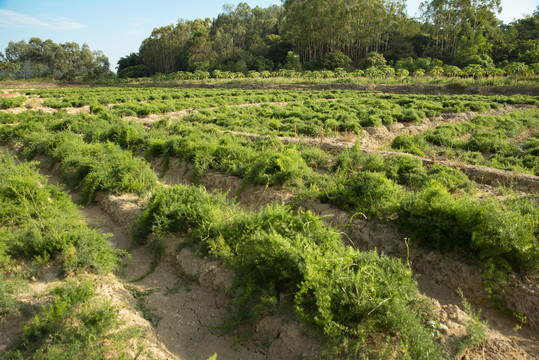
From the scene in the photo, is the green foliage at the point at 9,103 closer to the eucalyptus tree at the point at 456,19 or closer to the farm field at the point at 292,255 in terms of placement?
the farm field at the point at 292,255

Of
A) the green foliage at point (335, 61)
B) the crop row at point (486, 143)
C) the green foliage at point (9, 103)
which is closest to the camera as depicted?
the crop row at point (486, 143)

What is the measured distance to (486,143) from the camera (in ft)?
41.0

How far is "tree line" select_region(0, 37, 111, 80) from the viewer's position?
69.1 metres

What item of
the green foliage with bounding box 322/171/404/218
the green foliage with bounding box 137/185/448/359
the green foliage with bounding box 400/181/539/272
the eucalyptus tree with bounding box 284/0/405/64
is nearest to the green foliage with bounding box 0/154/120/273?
the green foliage with bounding box 137/185/448/359

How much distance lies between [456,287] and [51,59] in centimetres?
8897

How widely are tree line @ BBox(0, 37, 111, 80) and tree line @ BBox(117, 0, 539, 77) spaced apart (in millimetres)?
10021

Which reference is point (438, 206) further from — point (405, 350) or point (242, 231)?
point (242, 231)

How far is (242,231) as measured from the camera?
16.5 ft

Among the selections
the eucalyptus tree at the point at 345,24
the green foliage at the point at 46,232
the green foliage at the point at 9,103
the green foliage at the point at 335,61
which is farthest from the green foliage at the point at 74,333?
the eucalyptus tree at the point at 345,24

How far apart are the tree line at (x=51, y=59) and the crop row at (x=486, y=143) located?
77707 millimetres

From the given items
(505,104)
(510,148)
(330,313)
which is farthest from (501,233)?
(505,104)

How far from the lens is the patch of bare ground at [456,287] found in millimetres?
3430

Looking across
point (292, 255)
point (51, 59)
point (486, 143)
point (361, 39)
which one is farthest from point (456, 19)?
point (51, 59)

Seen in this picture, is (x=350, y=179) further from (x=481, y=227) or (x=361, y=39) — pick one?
(x=361, y=39)
